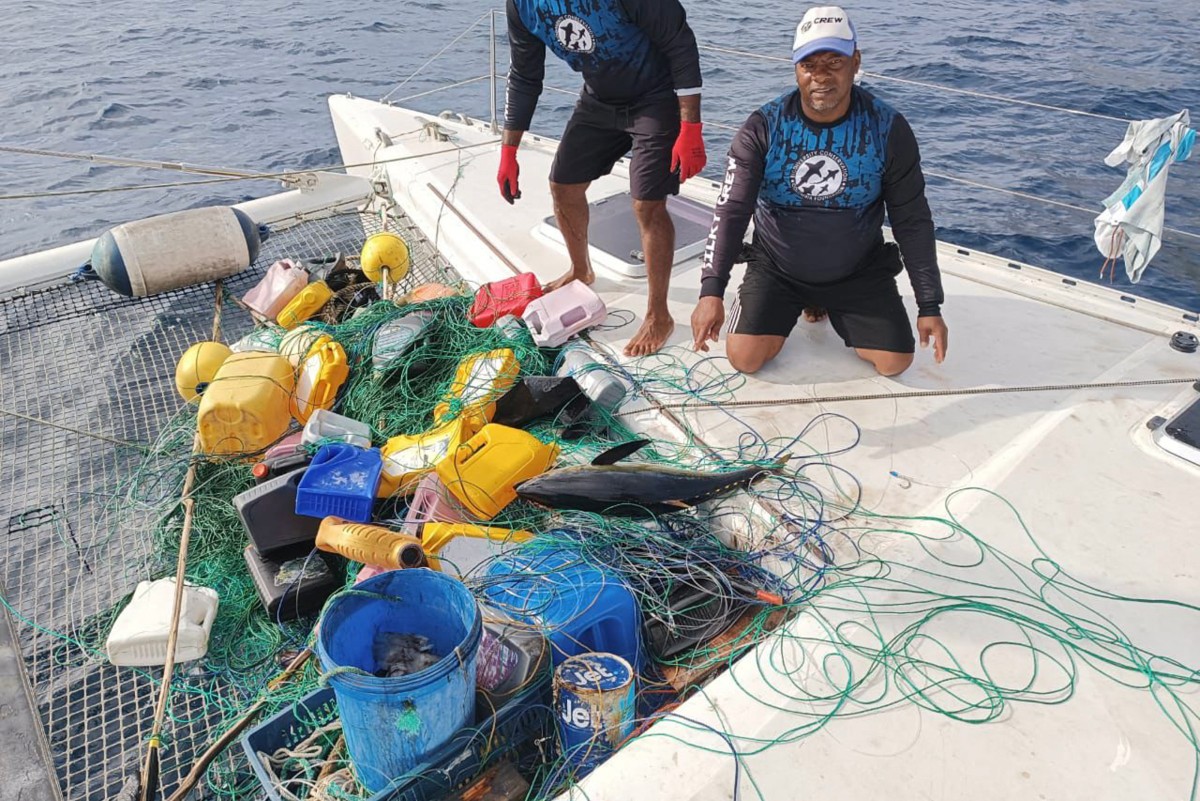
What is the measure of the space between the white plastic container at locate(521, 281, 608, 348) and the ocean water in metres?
3.00

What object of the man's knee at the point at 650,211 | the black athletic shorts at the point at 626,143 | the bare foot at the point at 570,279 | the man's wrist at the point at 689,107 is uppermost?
the man's wrist at the point at 689,107

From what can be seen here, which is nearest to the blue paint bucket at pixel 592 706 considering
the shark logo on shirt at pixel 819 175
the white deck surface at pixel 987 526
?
the white deck surface at pixel 987 526

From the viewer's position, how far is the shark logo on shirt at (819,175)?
3232 mm

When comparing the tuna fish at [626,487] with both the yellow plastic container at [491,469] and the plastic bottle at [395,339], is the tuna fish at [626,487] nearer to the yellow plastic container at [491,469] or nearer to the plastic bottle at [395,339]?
the yellow plastic container at [491,469]

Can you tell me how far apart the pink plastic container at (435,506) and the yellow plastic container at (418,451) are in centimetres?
13

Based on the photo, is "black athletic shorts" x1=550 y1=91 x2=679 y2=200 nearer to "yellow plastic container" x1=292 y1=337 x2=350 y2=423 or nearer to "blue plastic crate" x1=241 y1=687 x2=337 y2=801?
"yellow plastic container" x1=292 y1=337 x2=350 y2=423

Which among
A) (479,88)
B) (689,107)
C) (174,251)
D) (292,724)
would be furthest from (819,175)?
(479,88)

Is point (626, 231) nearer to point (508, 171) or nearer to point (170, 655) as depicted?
point (508, 171)

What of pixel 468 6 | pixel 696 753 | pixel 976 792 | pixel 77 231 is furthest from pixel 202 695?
pixel 468 6

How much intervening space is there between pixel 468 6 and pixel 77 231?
1130 centimetres

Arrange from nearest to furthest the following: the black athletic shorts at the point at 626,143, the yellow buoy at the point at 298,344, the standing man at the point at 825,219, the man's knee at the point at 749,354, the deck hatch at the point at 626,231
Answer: the standing man at the point at 825,219 < the man's knee at the point at 749,354 < the black athletic shorts at the point at 626,143 < the yellow buoy at the point at 298,344 < the deck hatch at the point at 626,231

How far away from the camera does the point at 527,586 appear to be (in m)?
2.50

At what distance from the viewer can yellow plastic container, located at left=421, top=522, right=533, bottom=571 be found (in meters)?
2.76

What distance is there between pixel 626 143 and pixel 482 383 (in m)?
1.45
